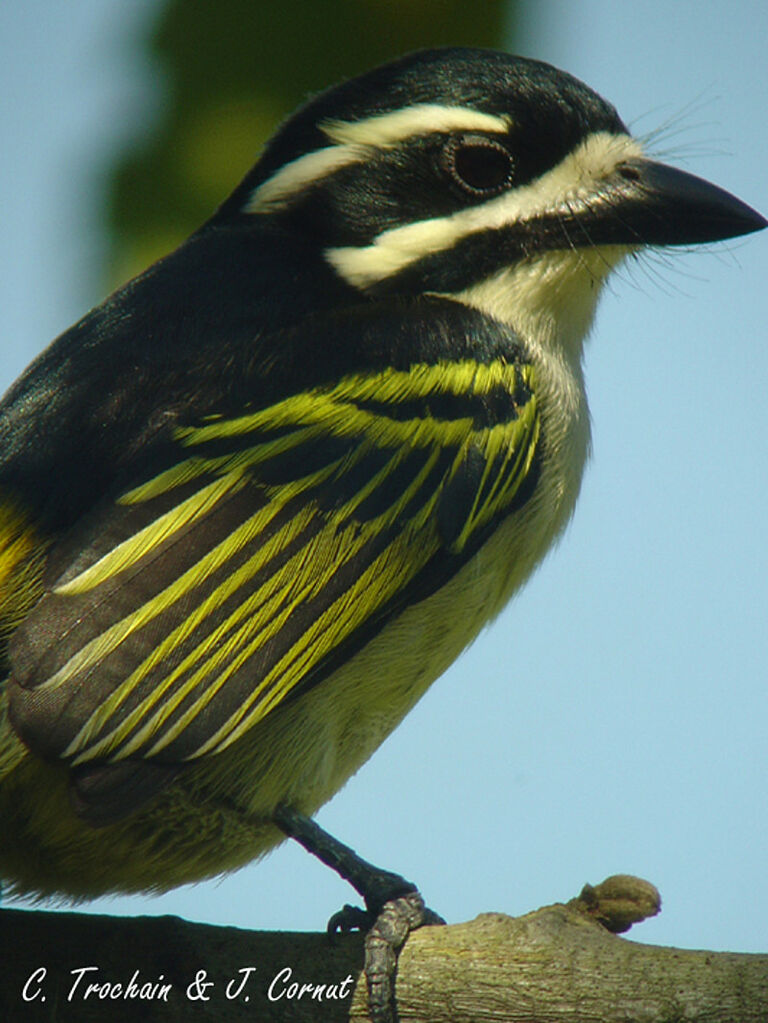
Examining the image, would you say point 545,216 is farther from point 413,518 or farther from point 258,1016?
point 258,1016

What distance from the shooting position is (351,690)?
3959 mm

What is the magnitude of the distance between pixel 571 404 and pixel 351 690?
1247 mm

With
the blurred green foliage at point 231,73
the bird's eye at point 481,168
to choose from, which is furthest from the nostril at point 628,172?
the blurred green foliage at point 231,73

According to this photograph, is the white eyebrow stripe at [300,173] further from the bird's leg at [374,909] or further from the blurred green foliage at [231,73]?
the bird's leg at [374,909]

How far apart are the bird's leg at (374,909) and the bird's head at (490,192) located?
165 cm

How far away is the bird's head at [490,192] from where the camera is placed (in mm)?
4336

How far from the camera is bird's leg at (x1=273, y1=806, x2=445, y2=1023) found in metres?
3.48

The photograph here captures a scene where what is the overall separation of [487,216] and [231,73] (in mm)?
998

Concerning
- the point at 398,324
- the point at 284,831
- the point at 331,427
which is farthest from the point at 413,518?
the point at 284,831

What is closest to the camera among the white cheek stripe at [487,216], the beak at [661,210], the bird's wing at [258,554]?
the bird's wing at [258,554]

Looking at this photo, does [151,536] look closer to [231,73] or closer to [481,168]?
[231,73]

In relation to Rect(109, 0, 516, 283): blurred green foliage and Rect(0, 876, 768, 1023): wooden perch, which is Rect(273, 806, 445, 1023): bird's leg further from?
Rect(109, 0, 516, 283): blurred green foliage

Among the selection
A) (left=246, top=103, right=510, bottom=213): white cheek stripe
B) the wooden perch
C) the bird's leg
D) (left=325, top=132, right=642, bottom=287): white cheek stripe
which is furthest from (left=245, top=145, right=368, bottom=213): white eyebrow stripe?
the wooden perch

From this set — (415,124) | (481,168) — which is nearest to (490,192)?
(481,168)
